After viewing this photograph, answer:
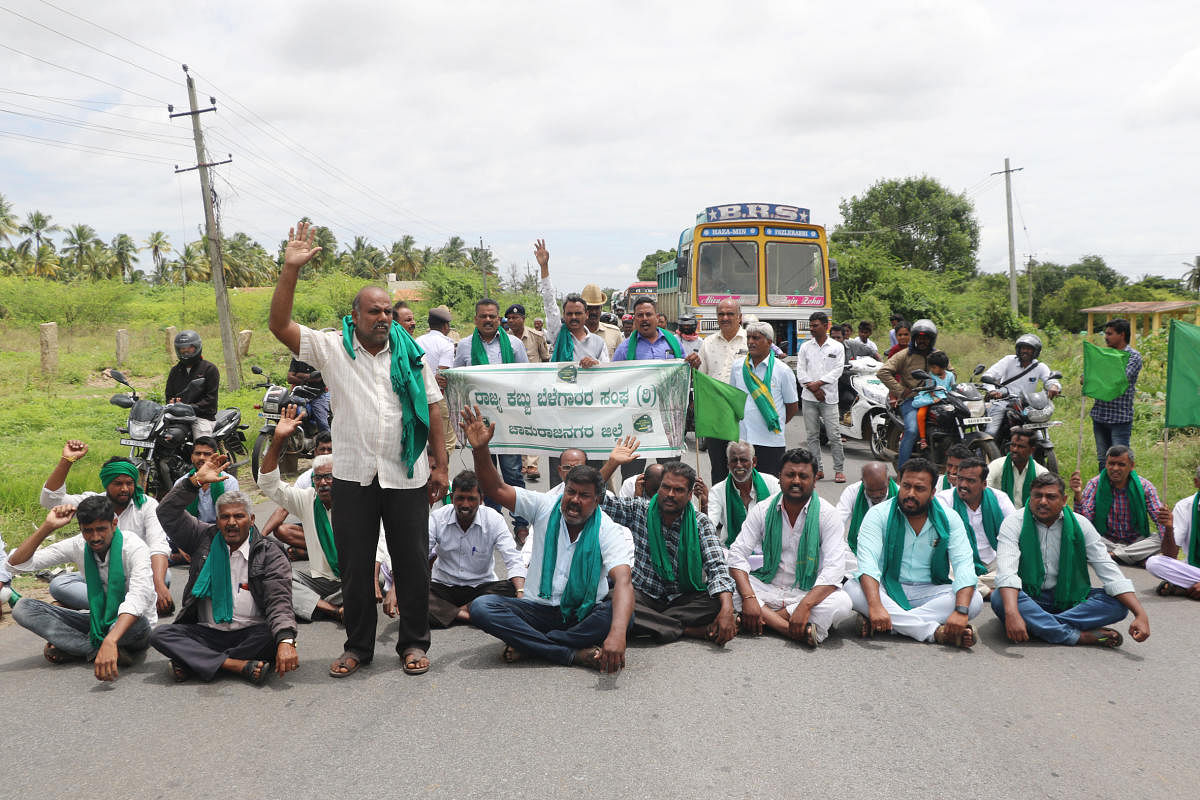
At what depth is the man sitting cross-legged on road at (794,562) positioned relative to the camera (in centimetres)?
531

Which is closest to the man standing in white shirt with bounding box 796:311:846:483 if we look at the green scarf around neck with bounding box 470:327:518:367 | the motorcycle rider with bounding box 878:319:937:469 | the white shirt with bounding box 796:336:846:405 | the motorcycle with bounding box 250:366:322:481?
the white shirt with bounding box 796:336:846:405

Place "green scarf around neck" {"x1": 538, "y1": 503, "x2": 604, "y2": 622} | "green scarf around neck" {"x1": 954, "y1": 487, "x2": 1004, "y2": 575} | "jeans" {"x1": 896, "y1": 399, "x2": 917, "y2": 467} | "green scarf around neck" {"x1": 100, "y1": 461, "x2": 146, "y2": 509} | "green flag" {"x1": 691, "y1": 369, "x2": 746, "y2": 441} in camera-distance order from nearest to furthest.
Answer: "green scarf around neck" {"x1": 538, "y1": 503, "x2": 604, "y2": 622}
"green scarf around neck" {"x1": 100, "y1": 461, "x2": 146, "y2": 509}
"green scarf around neck" {"x1": 954, "y1": 487, "x2": 1004, "y2": 575}
"green flag" {"x1": 691, "y1": 369, "x2": 746, "y2": 441}
"jeans" {"x1": 896, "y1": 399, "x2": 917, "y2": 467}

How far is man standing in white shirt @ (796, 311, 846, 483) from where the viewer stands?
10.2 metres

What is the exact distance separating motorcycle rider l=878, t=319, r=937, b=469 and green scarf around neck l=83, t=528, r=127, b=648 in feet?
24.6

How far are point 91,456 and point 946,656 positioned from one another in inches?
423

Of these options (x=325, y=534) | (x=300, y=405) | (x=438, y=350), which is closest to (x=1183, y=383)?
(x=438, y=350)

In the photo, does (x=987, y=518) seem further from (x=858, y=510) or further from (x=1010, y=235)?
(x=1010, y=235)

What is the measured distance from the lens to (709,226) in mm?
16453

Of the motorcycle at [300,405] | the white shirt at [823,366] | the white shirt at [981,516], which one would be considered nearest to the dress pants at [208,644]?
the white shirt at [981,516]

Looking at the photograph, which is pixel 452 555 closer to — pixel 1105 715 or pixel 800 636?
pixel 800 636

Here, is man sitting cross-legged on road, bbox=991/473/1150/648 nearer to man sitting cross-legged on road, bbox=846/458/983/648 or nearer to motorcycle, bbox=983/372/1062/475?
man sitting cross-legged on road, bbox=846/458/983/648

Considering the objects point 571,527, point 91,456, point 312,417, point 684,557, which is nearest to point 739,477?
point 684,557

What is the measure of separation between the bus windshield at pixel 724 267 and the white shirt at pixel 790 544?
36.3 feet

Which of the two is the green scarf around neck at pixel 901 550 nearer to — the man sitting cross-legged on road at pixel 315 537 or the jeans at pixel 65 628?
the man sitting cross-legged on road at pixel 315 537
